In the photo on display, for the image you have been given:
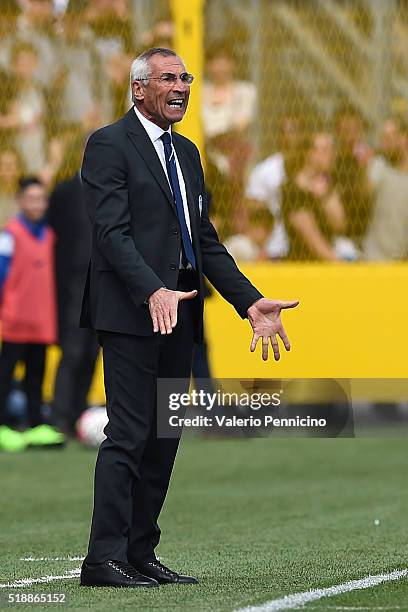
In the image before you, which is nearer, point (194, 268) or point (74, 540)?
point (194, 268)

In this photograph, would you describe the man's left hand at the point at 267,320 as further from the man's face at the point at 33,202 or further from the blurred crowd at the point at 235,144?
the blurred crowd at the point at 235,144

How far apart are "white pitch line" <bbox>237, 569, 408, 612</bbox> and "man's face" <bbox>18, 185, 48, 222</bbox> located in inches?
293

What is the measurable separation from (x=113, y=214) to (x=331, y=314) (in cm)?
940

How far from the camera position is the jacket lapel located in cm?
Result: 648

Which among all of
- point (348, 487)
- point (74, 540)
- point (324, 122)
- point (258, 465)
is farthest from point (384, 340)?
point (74, 540)

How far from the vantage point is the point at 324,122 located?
50.1ft

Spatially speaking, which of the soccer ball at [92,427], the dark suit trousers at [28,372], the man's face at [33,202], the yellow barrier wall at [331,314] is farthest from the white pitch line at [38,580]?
the yellow barrier wall at [331,314]

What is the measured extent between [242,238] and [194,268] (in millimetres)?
8931

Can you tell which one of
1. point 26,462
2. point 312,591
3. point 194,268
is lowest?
point 26,462

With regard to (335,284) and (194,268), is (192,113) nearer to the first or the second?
(335,284)

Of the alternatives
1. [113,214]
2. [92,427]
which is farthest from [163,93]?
[92,427]

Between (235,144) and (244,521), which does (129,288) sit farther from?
(235,144)

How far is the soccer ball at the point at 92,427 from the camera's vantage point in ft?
43.5

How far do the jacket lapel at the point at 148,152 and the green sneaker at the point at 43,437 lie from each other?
23.4ft
